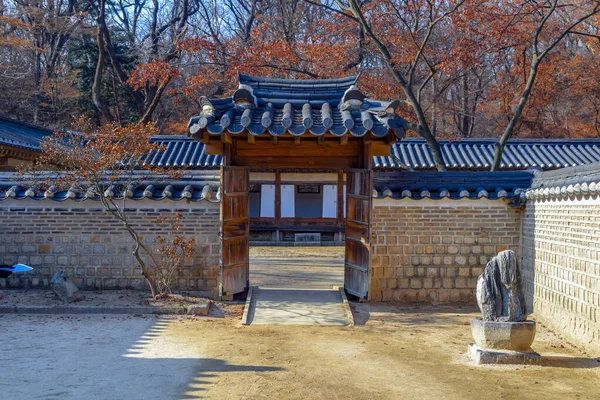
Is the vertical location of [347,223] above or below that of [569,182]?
below

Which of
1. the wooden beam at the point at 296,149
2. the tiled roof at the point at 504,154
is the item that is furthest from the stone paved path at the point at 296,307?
the tiled roof at the point at 504,154

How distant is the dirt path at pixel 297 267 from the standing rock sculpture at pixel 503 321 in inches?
194

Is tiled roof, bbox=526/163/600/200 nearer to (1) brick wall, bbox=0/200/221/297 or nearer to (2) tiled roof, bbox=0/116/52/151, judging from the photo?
(1) brick wall, bbox=0/200/221/297

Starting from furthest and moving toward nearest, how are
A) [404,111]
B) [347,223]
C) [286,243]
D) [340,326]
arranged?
[286,243]
[404,111]
[347,223]
[340,326]

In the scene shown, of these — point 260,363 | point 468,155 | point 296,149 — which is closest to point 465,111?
point 468,155

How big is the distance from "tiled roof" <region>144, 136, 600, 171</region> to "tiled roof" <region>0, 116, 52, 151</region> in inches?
135

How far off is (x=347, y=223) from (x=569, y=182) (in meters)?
3.93

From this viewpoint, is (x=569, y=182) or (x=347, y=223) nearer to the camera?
(x=569, y=182)

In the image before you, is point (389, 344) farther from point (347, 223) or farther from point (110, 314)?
point (110, 314)

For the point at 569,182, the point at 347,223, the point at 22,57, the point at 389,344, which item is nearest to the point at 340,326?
the point at 389,344

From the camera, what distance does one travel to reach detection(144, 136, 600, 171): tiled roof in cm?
1784

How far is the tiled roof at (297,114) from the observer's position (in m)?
8.42

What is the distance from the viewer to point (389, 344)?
7090 mm

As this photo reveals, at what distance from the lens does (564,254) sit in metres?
7.56
